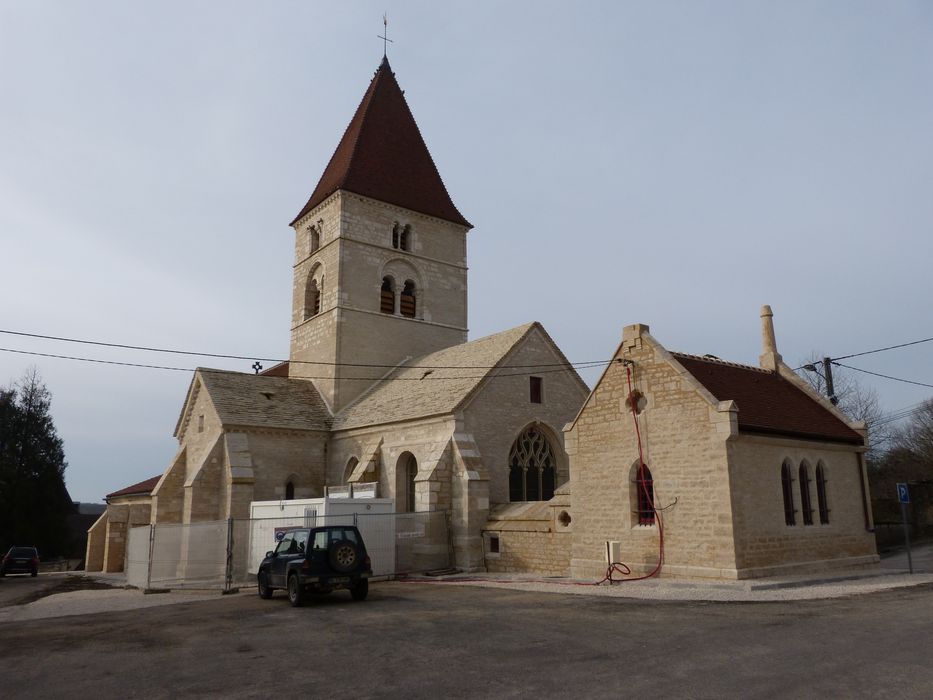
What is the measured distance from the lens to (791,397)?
65.6ft

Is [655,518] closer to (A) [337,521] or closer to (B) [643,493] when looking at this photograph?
(B) [643,493]

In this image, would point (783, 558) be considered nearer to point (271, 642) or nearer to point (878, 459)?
point (271, 642)

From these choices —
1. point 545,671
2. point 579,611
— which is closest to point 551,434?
point 579,611

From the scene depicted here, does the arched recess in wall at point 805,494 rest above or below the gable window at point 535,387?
below

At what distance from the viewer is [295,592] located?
49.2 ft

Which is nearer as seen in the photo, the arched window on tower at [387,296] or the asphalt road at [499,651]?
the asphalt road at [499,651]

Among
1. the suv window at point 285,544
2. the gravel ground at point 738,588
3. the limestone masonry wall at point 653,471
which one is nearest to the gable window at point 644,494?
the limestone masonry wall at point 653,471

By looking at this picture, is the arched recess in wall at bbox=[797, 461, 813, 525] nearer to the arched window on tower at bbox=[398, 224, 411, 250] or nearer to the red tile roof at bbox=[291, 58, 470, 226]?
the arched window on tower at bbox=[398, 224, 411, 250]

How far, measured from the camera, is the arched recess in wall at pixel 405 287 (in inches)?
1363

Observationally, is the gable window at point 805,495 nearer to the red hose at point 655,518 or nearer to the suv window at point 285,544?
the red hose at point 655,518

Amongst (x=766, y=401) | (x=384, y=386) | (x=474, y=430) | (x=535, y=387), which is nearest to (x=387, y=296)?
(x=384, y=386)

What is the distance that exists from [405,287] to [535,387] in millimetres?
11362

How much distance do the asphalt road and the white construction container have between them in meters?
5.96

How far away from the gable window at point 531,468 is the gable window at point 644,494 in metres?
7.88
